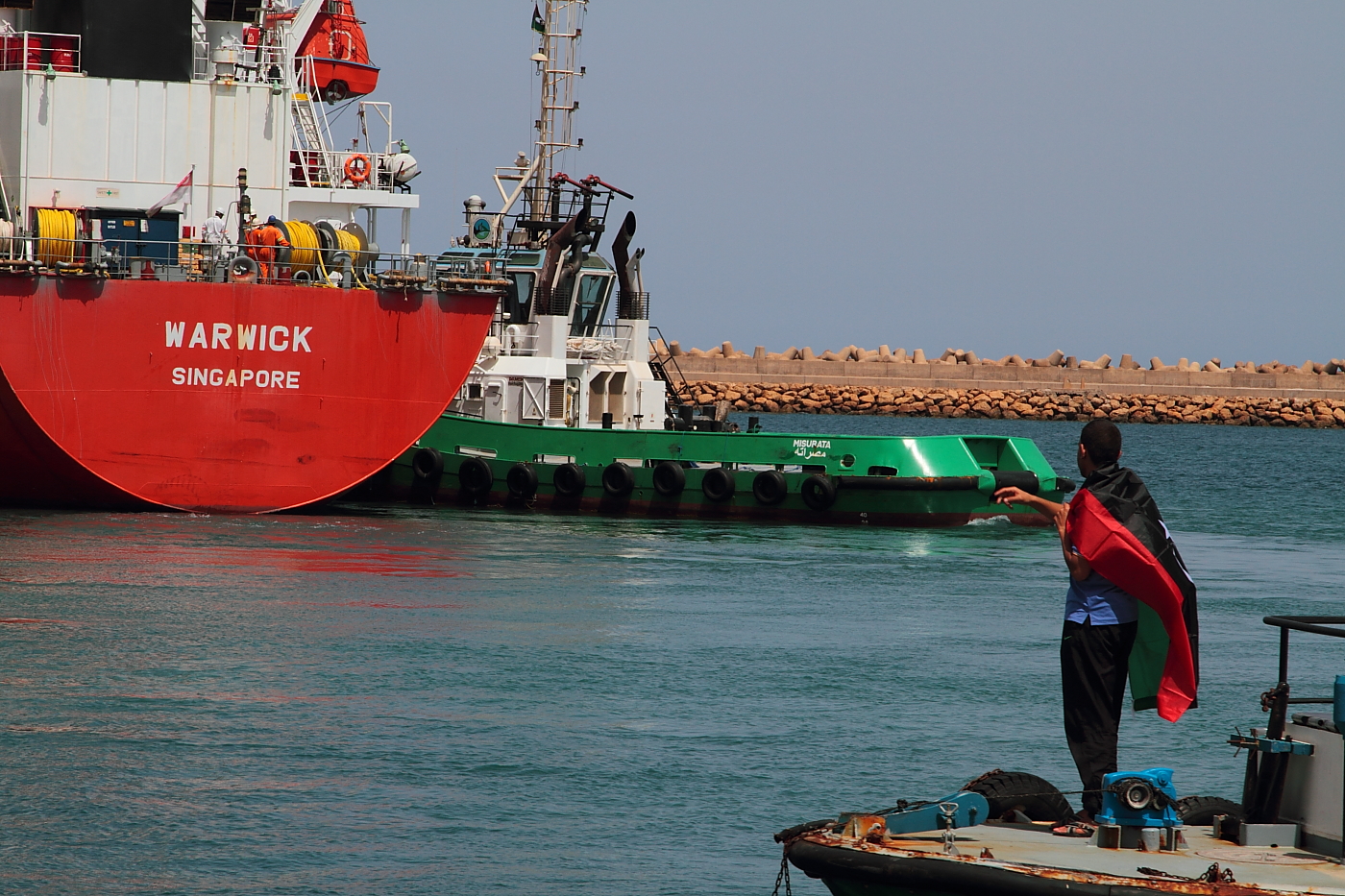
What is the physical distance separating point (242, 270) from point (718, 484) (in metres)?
6.15

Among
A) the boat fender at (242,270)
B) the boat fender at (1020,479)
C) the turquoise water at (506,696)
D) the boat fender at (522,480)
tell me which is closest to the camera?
the turquoise water at (506,696)

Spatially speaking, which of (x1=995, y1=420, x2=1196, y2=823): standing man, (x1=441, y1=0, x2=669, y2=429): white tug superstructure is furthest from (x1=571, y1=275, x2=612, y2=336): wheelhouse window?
(x1=995, y1=420, x2=1196, y2=823): standing man

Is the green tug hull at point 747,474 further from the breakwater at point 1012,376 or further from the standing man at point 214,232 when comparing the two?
the breakwater at point 1012,376

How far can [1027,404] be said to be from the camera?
2650 inches

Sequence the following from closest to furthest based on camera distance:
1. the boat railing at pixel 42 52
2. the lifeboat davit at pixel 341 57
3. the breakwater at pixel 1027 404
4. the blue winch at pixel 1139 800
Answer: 1. the blue winch at pixel 1139 800
2. the boat railing at pixel 42 52
3. the lifeboat davit at pixel 341 57
4. the breakwater at pixel 1027 404

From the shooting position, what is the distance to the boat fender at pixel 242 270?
17766 millimetres

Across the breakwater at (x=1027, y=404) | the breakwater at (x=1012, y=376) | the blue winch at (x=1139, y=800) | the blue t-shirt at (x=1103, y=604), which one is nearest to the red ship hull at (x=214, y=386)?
the blue t-shirt at (x=1103, y=604)

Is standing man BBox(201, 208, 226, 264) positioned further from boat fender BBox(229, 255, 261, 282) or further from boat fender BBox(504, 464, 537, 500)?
boat fender BBox(504, 464, 537, 500)

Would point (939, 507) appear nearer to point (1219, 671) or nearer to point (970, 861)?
point (1219, 671)

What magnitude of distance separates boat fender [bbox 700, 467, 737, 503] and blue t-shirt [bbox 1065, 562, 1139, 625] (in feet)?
48.7

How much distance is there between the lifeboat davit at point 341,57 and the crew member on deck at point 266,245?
22.2 ft

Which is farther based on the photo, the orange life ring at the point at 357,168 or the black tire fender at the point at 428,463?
the orange life ring at the point at 357,168

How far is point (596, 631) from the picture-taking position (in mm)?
12336

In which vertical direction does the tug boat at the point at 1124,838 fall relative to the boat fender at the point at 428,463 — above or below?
below
